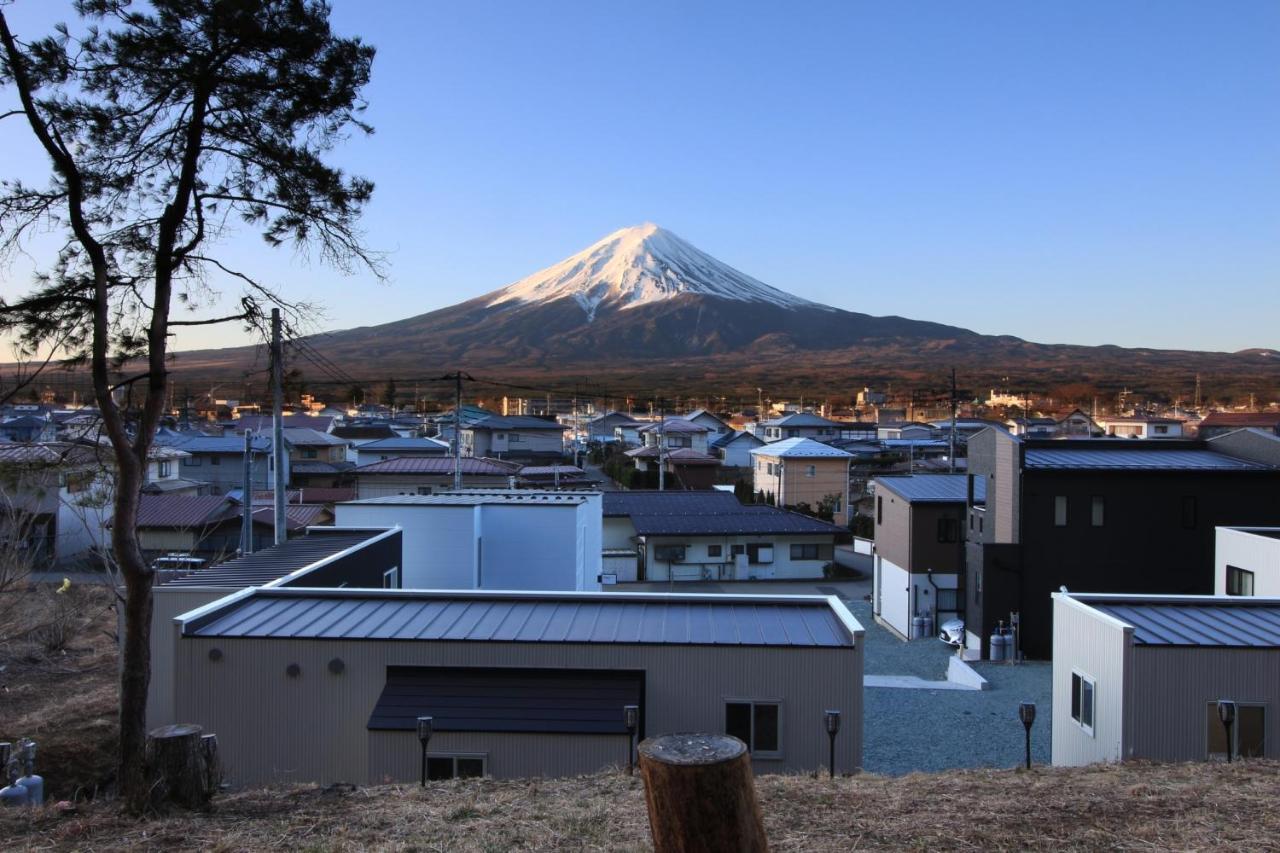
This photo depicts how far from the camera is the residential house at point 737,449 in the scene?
50.4 metres

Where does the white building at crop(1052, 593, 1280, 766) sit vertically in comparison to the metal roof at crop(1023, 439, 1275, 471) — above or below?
below

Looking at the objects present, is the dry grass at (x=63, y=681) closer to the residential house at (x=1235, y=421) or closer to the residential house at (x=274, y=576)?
the residential house at (x=274, y=576)

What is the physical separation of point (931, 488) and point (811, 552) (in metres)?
5.36

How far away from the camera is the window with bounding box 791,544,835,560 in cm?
2508

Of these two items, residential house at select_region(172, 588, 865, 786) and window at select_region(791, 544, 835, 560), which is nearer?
residential house at select_region(172, 588, 865, 786)

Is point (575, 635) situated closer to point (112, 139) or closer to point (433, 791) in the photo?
point (433, 791)

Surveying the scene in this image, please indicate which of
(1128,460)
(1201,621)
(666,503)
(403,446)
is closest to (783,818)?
(1201,621)

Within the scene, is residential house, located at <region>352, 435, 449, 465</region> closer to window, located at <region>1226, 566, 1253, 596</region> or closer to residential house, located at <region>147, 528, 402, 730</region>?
residential house, located at <region>147, 528, 402, 730</region>

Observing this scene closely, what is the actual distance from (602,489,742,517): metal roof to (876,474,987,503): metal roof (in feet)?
21.8

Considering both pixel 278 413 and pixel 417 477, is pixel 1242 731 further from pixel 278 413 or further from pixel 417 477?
pixel 417 477

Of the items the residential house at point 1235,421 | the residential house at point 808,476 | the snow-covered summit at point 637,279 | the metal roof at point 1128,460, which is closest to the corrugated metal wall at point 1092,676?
the metal roof at point 1128,460

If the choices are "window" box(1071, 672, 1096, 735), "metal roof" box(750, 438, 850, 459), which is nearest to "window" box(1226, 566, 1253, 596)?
"window" box(1071, 672, 1096, 735)

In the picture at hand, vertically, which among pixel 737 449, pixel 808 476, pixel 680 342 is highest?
pixel 680 342

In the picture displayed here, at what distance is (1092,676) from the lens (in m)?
8.85
